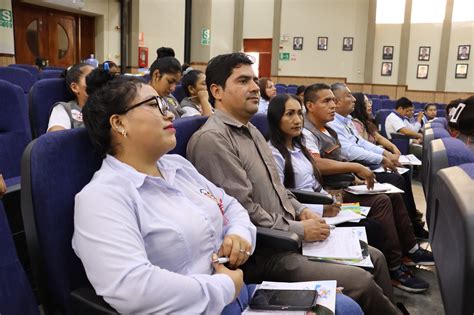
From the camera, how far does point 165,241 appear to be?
1.13 meters

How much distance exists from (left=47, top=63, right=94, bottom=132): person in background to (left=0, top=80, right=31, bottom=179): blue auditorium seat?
0.25m

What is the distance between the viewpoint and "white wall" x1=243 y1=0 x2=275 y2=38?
1254 centimetres

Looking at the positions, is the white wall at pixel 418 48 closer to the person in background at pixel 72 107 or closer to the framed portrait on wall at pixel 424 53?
the framed portrait on wall at pixel 424 53

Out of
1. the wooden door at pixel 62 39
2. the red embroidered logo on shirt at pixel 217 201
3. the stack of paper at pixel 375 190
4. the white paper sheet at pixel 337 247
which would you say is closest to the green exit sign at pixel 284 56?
the wooden door at pixel 62 39

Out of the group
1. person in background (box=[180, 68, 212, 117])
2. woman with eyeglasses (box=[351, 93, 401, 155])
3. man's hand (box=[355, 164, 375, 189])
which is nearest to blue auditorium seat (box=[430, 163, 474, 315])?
man's hand (box=[355, 164, 375, 189])

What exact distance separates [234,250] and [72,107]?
5.21 feet

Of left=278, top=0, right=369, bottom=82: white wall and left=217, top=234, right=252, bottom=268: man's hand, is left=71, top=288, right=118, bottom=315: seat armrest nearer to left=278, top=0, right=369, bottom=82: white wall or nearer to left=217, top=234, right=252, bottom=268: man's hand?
left=217, top=234, right=252, bottom=268: man's hand

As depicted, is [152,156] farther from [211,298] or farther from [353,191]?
[353,191]

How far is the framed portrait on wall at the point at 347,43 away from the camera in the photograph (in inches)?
470

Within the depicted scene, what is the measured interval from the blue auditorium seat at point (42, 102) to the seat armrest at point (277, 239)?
1.58 metres

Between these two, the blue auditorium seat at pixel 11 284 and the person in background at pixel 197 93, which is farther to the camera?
the person in background at pixel 197 93

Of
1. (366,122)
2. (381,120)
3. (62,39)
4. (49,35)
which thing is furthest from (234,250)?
(62,39)

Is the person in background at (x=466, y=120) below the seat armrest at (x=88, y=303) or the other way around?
the other way around

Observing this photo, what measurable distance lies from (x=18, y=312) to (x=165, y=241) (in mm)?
482
